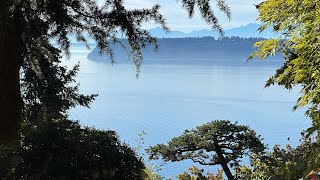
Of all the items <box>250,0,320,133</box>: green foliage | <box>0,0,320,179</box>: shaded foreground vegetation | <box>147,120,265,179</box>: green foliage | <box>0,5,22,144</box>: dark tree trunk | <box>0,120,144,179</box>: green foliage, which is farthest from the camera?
<box>147,120,265,179</box>: green foliage

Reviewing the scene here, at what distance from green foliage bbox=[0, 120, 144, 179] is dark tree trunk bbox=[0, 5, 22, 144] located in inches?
33.6

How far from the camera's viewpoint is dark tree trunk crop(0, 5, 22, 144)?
524 centimetres

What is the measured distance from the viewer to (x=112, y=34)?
5957 millimetres

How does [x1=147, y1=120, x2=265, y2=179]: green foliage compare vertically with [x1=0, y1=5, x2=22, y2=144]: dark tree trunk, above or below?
below

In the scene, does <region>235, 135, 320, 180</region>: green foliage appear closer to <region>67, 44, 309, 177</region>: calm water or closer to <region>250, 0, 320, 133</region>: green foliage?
<region>250, 0, 320, 133</region>: green foliage

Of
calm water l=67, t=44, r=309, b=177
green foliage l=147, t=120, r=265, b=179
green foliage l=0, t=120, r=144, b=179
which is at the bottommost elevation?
calm water l=67, t=44, r=309, b=177

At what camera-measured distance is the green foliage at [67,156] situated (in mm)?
4008

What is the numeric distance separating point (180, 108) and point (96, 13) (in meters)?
115

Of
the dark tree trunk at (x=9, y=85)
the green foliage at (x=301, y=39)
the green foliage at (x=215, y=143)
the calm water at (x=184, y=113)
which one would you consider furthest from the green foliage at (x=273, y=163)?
the calm water at (x=184, y=113)

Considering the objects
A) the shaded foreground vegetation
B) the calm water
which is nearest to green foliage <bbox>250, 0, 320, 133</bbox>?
the shaded foreground vegetation

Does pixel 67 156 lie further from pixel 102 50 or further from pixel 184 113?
pixel 184 113

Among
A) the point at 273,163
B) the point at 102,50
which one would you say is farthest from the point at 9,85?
the point at 273,163

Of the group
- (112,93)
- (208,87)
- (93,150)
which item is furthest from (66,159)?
(208,87)

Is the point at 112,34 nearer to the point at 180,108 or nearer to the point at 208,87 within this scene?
the point at 180,108
